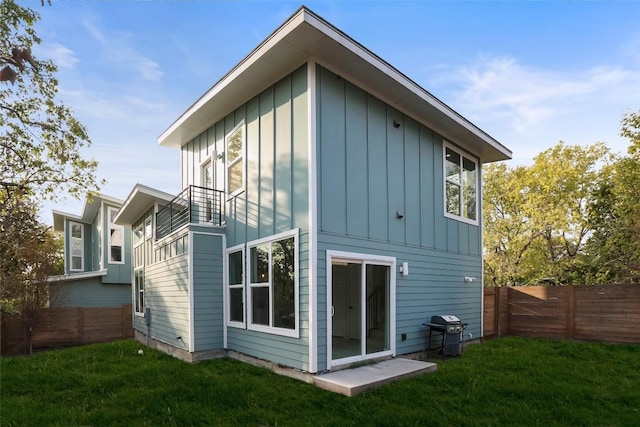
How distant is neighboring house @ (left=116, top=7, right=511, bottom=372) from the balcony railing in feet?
0.12

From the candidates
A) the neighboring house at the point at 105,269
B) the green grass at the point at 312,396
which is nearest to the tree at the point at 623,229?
the green grass at the point at 312,396

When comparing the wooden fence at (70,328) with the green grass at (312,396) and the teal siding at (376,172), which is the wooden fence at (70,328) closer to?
the green grass at (312,396)

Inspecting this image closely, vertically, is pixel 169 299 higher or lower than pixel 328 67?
lower

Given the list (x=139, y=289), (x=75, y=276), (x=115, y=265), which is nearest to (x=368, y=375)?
(x=139, y=289)

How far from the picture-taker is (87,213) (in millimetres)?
17750

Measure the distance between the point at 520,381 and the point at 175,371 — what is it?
5.42 meters

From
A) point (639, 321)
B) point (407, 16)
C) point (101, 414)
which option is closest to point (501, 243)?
point (639, 321)

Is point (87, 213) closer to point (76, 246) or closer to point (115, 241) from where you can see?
point (76, 246)

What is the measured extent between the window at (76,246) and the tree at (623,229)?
22160mm

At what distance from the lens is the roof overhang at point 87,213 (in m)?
15.8

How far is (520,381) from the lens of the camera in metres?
5.84

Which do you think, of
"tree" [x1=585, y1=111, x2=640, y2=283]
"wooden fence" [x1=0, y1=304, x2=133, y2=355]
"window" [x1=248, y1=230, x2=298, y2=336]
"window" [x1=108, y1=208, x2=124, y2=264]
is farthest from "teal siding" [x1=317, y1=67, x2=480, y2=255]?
"window" [x1=108, y1=208, x2=124, y2=264]

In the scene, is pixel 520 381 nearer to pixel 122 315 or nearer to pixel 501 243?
pixel 122 315

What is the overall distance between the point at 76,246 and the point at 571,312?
2001 cm
